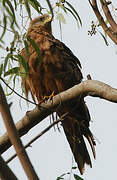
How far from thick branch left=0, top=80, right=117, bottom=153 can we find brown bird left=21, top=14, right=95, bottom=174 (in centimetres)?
79

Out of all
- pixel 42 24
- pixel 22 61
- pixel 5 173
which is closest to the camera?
pixel 5 173

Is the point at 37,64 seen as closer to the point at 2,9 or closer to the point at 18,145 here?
the point at 2,9

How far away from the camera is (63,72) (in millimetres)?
3564

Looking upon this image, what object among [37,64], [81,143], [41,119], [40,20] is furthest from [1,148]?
[40,20]

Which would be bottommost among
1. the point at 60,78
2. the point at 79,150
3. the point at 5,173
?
the point at 79,150

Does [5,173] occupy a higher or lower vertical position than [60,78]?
lower

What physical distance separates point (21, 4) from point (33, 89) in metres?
1.25

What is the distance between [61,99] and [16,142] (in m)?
1.38

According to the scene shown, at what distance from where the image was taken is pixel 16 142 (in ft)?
3.62

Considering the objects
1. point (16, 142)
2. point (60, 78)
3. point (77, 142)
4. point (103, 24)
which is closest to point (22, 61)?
point (103, 24)

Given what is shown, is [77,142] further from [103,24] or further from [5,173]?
[5,173]

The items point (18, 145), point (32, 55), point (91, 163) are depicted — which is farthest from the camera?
point (91, 163)

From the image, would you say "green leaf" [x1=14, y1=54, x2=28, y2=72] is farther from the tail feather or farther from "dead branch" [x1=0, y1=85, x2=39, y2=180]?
the tail feather

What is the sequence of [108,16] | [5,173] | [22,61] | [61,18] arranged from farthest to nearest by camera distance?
[61,18] < [108,16] < [22,61] < [5,173]
